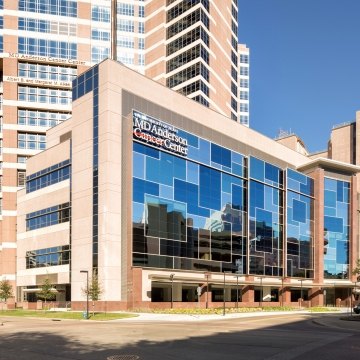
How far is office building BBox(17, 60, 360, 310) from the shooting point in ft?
175

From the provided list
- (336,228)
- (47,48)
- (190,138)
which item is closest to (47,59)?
(47,48)

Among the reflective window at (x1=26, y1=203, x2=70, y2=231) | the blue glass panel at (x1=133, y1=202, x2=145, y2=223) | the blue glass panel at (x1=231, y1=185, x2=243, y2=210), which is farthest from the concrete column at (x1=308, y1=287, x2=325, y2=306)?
the reflective window at (x1=26, y1=203, x2=70, y2=231)

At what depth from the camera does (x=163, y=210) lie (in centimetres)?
5675

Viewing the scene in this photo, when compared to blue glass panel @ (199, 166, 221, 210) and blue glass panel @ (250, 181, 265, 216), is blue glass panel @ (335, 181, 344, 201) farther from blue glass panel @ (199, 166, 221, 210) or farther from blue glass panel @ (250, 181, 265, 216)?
blue glass panel @ (199, 166, 221, 210)

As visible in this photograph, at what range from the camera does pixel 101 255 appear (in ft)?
170

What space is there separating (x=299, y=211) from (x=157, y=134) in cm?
3440

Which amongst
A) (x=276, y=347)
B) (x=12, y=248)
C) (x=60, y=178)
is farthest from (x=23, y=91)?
(x=276, y=347)

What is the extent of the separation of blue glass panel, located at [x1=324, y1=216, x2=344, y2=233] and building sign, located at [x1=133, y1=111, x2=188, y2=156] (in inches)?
1405

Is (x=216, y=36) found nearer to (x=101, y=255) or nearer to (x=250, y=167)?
(x=250, y=167)

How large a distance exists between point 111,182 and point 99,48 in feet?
167

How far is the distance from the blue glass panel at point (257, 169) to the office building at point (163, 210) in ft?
0.86

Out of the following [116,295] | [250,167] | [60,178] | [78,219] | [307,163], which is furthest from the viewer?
[307,163]

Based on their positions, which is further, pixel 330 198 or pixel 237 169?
pixel 330 198

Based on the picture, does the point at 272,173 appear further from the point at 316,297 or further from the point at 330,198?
the point at 316,297
